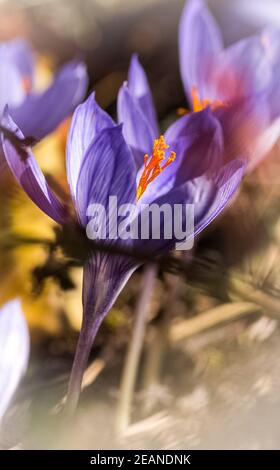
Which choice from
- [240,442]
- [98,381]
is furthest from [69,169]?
[240,442]

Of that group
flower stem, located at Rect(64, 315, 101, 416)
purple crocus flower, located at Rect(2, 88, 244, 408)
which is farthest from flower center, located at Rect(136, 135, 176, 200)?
flower stem, located at Rect(64, 315, 101, 416)

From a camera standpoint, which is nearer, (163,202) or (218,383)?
(163,202)

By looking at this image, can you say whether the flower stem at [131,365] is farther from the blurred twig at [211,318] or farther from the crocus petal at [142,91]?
the crocus petal at [142,91]

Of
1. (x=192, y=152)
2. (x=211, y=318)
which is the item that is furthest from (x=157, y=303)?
(x=192, y=152)

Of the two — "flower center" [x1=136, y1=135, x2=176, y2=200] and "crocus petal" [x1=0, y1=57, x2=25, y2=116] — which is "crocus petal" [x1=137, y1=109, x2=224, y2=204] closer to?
"flower center" [x1=136, y1=135, x2=176, y2=200]

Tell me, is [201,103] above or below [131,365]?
above

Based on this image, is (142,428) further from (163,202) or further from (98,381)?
(163,202)

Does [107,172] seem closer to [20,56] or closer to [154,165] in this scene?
[154,165]
